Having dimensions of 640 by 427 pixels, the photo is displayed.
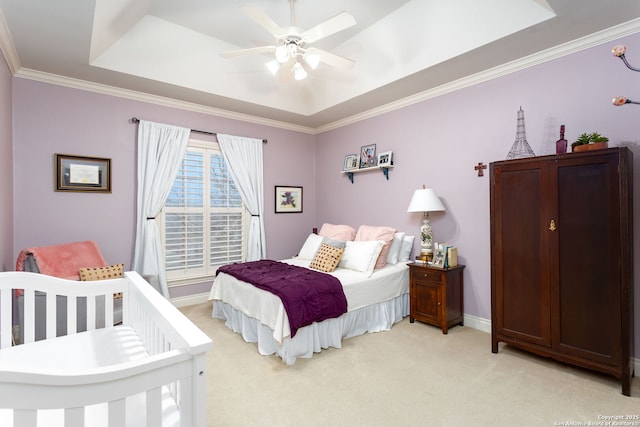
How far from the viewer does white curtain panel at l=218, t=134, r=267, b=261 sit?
176 inches

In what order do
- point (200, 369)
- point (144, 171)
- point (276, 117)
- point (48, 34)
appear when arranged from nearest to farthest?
1. point (200, 369)
2. point (48, 34)
3. point (144, 171)
4. point (276, 117)

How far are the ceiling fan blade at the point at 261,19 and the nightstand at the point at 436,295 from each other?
261 cm

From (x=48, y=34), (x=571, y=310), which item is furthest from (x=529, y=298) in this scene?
(x=48, y=34)

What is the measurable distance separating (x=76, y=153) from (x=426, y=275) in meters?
4.03

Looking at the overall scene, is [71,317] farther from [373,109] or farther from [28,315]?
[373,109]

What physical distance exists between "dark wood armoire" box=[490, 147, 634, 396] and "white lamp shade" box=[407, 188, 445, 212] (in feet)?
2.35

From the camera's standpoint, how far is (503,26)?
2.57 metres

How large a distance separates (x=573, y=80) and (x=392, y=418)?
121 inches

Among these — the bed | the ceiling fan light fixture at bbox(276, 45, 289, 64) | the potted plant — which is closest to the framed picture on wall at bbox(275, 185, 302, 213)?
the bed

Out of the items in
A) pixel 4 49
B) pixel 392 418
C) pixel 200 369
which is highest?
pixel 4 49

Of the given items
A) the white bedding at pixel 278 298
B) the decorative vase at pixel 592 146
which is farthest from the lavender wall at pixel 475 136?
the white bedding at pixel 278 298

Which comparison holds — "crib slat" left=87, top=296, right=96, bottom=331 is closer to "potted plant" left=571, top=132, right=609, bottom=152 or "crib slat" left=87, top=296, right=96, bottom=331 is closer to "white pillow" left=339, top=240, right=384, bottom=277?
"white pillow" left=339, top=240, right=384, bottom=277

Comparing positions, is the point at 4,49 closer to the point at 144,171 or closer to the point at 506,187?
the point at 144,171

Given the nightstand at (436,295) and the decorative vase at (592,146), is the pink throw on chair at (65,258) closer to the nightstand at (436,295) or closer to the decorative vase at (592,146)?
the nightstand at (436,295)
